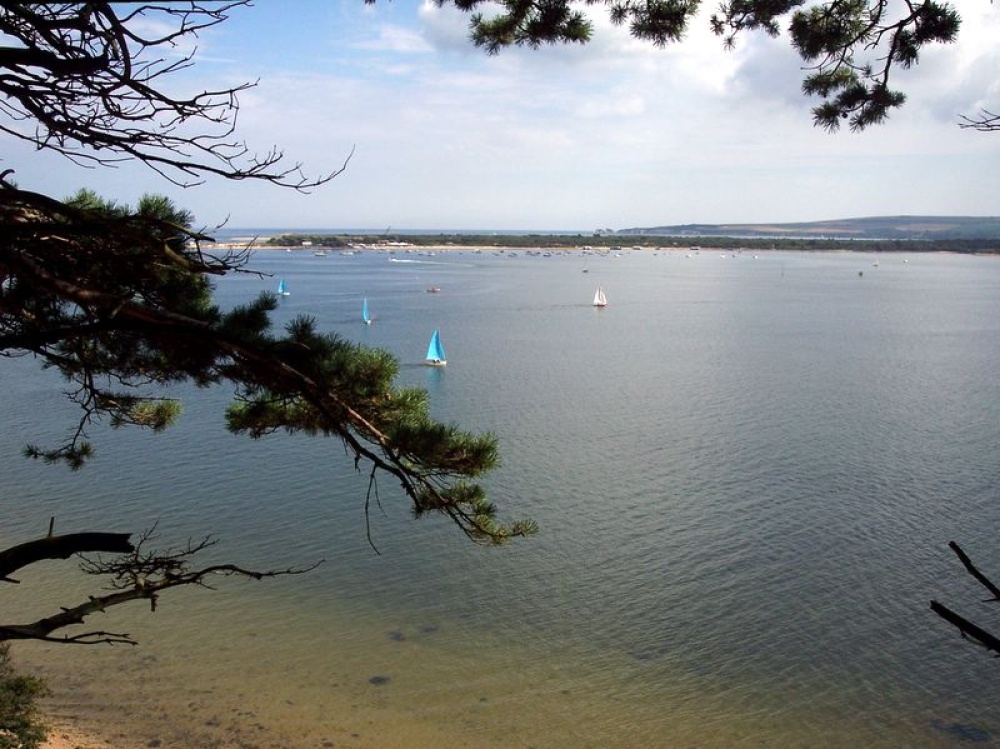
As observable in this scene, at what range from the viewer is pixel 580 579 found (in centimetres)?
879

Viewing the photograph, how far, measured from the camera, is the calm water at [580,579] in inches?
260

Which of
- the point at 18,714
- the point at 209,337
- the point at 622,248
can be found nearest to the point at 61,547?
the point at 209,337

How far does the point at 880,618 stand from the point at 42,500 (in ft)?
30.5

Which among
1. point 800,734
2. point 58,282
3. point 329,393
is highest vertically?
point 58,282

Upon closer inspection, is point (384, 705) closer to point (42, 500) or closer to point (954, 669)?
point (954, 669)

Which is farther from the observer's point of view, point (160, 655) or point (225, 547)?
point (225, 547)

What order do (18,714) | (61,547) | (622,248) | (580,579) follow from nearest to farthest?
(61,547) → (18,714) → (580,579) → (622,248)

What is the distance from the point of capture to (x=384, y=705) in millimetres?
6625

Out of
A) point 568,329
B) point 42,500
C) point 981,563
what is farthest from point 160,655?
point 568,329

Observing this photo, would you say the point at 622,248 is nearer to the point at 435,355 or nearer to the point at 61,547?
the point at 435,355

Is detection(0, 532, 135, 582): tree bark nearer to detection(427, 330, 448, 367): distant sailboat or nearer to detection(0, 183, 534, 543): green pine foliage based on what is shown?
detection(0, 183, 534, 543): green pine foliage

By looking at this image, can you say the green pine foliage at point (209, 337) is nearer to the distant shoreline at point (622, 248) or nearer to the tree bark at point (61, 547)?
the tree bark at point (61, 547)

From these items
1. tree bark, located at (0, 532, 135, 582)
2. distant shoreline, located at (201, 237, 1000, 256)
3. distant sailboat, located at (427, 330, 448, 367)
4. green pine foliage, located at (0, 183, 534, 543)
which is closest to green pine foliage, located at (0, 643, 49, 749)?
tree bark, located at (0, 532, 135, 582)

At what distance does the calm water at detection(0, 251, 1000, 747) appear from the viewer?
661cm
